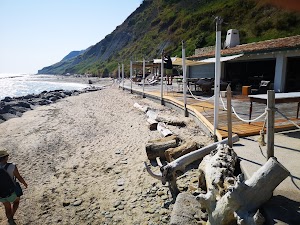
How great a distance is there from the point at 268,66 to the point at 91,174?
46.4 ft

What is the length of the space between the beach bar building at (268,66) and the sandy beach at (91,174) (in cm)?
652

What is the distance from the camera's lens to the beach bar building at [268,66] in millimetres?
12946

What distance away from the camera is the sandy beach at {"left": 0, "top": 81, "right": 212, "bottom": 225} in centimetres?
503

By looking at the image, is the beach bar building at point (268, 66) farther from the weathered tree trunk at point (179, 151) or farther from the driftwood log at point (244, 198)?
the driftwood log at point (244, 198)

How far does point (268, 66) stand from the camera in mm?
16203

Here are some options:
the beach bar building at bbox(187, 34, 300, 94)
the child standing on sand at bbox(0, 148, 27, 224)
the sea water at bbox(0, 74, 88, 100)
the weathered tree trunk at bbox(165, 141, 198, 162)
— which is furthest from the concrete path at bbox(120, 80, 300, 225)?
the sea water at bbox(0, 74, 88, 100)

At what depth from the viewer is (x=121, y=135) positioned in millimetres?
9773

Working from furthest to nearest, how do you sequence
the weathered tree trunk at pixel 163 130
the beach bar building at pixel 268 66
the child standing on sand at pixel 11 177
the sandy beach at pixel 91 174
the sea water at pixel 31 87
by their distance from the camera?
the sea water at pixel 31 87 < the beach bar building at pixel 268 66 < the weathered tree trunk at pixel 163 130 < the sandy beach at pixel 91 174 < the child standing on sand at pixel 11 177

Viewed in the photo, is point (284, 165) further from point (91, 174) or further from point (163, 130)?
point (91, 174)

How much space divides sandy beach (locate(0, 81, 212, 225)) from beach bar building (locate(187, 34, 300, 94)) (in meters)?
6.52

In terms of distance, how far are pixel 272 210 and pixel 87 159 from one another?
5892 mm

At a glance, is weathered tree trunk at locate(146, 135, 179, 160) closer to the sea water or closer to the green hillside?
the green hillside

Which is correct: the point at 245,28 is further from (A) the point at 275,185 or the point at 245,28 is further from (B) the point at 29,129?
(A) the point at 275,185

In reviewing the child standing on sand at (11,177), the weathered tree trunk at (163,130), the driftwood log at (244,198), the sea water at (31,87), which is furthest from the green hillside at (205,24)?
the sea water at (31,87)
